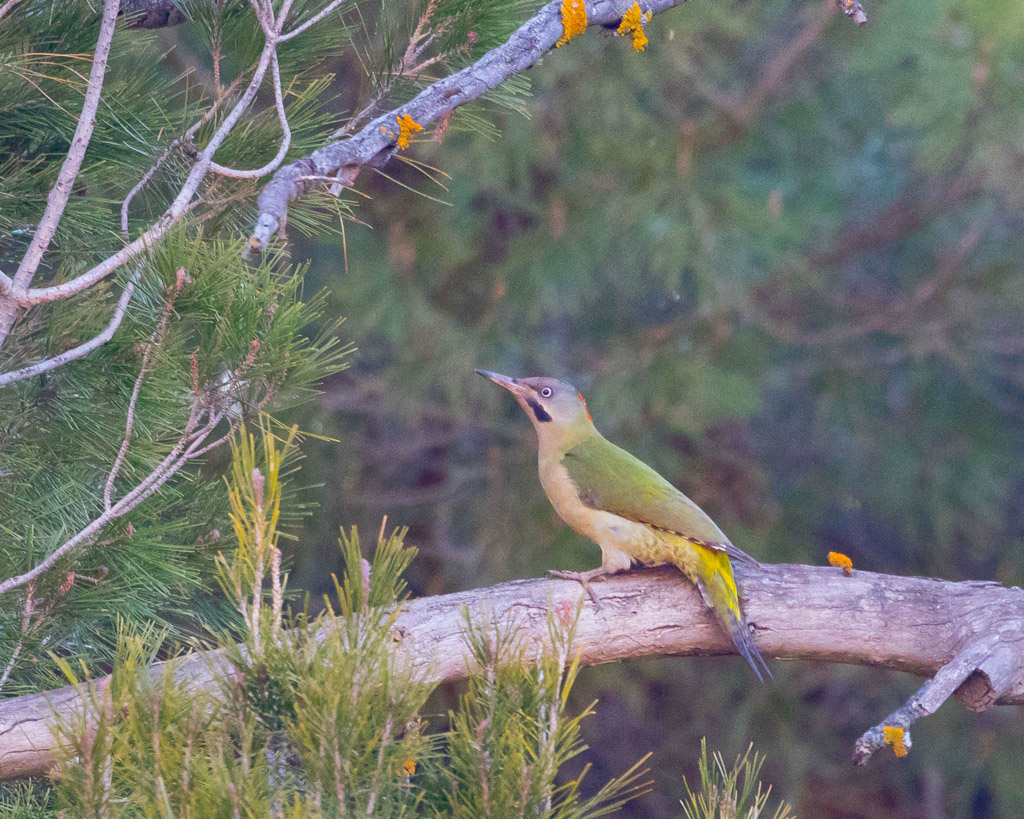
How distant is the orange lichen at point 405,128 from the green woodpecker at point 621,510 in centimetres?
115

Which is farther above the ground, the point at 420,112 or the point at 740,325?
the point at 740,325

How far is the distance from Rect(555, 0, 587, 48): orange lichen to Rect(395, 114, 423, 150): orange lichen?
500 mm

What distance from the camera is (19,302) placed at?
5.61 feet

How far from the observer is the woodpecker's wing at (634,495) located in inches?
99.4

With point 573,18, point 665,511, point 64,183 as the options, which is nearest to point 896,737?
point 665,511

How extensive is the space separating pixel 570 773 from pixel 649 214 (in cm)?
353

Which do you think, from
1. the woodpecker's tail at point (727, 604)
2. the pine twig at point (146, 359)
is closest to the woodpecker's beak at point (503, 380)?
the woodpecker's tail at point (727, 604)

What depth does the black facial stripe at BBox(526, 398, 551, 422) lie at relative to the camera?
10.3 ft

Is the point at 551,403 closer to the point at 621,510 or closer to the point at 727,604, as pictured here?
the point at 621,510

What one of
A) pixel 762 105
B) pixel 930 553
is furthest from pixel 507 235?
pixel 930 553

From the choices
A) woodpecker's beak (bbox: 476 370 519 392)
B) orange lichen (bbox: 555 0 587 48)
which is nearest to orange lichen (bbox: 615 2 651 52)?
orange lichen (bbox: 555 0 587 48)

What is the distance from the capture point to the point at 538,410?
317cm

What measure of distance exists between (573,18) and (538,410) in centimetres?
134

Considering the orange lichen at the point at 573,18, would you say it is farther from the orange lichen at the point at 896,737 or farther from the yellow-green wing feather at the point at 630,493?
the orange lichen at the point at 896,737
